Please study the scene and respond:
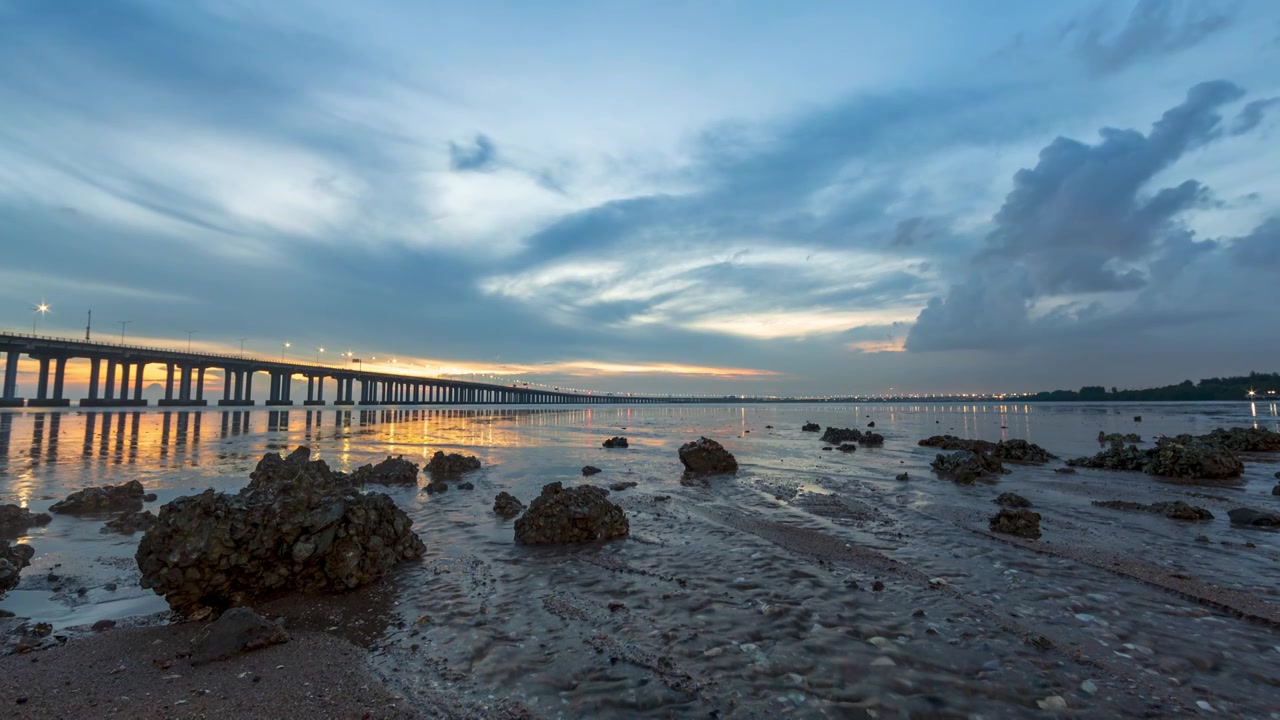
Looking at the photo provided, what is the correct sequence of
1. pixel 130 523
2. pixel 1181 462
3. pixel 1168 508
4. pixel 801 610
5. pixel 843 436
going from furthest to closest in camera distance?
pixel 843 436
pixel 1181 462
pixel 1168 508
pixel 130 523
pixel 801 610

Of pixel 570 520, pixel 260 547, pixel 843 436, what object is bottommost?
pixel 843 436

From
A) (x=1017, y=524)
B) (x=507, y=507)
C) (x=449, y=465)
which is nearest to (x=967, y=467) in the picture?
(x=1017, y=524)

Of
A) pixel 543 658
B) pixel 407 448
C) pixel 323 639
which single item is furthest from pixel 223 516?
pixel 407 448

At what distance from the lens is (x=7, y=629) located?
6.61m

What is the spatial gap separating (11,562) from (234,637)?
5.91 meters

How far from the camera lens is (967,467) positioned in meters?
21.4

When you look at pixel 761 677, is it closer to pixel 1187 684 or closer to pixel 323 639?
pixel 1187 684

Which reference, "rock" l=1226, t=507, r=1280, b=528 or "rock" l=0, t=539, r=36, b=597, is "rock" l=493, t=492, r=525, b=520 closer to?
"rock" l=0, t=539, r=36, b=597

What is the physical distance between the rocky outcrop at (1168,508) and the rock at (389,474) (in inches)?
900

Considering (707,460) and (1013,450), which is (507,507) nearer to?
(707,460)

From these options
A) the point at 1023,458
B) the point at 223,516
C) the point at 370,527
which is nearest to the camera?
the point at 223,516

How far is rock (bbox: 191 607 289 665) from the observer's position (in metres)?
5.89

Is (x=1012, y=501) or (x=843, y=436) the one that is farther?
(x=843, y=436)

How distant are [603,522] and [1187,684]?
9.21m
